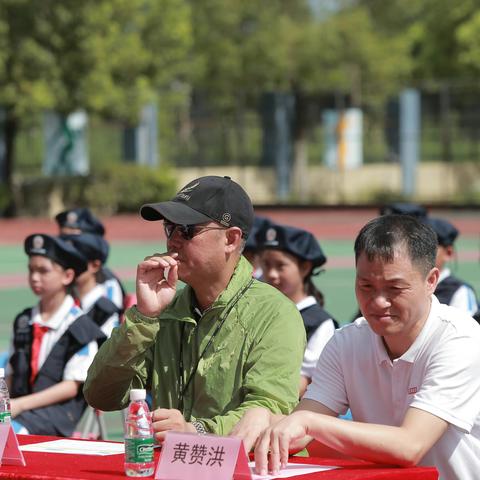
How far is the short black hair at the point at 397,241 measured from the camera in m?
3.67

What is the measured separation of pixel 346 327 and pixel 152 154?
1361 inches

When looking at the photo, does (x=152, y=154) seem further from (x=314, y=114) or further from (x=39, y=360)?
(x=39, y=360)

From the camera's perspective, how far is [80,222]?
955 centimetres

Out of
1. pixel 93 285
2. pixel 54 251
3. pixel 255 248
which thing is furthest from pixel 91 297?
pixel 54 251

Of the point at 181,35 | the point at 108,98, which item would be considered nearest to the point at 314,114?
the point at 181,35

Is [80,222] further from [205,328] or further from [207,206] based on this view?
[207,206]

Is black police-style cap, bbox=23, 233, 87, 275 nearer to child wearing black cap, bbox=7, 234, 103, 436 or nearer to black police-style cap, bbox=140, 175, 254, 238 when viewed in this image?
child wearing black cap, bbox=7, 234, 103, 436

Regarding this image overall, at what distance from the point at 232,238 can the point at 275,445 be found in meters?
0.96

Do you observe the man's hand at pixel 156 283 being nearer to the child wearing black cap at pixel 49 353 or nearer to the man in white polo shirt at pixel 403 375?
the man in white polo shirt at pixel 403 375

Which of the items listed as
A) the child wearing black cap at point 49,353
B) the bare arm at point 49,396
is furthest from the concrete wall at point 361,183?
the bare arm at point 49,396

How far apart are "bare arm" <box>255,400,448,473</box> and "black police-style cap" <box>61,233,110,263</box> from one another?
4.34 metres

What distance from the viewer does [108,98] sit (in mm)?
32406

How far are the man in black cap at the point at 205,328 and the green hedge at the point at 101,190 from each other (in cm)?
2978

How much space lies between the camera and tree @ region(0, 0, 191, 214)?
30.9m
